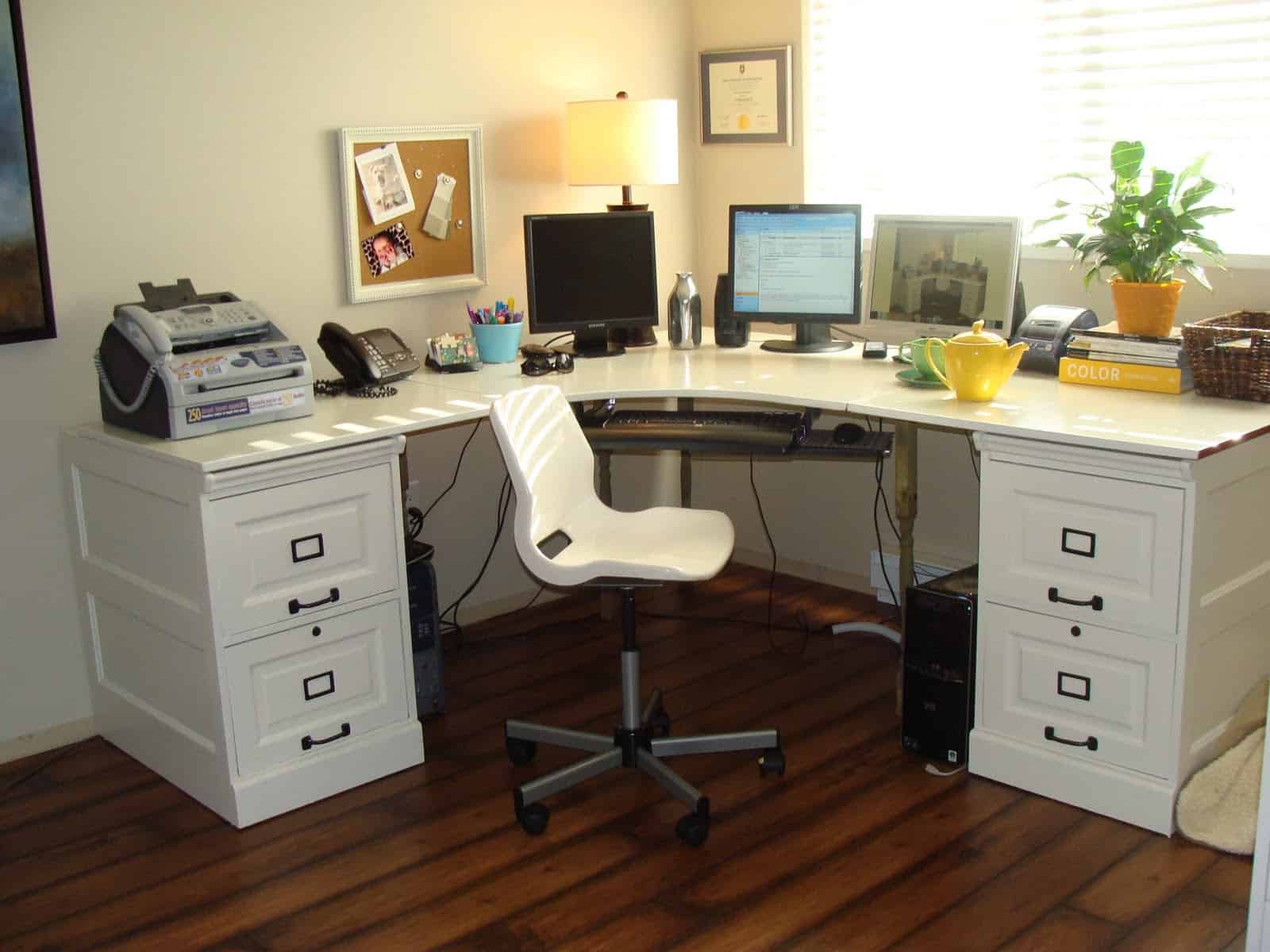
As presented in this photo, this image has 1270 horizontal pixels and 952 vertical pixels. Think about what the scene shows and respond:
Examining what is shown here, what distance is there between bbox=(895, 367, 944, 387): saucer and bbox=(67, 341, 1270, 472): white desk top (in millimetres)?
35

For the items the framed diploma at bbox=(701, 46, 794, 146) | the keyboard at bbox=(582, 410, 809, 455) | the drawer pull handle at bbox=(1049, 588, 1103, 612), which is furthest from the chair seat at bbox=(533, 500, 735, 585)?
the framed diploma at bbox=(701, 46, 794, 146)

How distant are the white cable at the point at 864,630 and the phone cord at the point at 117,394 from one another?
6.33ft

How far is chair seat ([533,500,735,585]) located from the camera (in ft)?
8.52

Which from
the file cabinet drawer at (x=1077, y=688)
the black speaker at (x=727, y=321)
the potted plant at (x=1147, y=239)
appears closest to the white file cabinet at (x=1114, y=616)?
the file cabinet drawer at (x=1077, y=688)

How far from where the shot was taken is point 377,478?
293 centimetres

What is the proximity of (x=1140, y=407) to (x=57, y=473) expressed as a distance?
242cm

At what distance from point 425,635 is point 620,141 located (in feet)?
4.84

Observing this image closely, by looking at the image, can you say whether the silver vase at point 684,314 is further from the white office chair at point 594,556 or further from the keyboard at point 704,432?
the white office chair at point 594,556

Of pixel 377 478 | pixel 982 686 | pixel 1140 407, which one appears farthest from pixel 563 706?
pixel 1140 407

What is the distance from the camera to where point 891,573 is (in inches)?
156

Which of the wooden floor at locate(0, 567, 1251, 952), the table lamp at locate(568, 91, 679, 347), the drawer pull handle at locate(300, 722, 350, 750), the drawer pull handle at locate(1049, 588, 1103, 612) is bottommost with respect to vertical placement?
the wooden floor at locate(0, 567, 1251, 952)

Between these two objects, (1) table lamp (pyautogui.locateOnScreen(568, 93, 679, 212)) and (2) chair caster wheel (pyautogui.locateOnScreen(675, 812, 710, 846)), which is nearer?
(2) chair caster wheel (pyautogui.locateOnScreen(675, 812, 710, 846))

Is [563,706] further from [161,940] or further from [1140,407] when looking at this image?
[1140,407]

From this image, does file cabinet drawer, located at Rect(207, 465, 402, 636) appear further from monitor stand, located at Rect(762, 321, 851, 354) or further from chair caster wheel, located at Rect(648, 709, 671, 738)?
monitor stand, located at Rect(762, 321, 851, 354)
